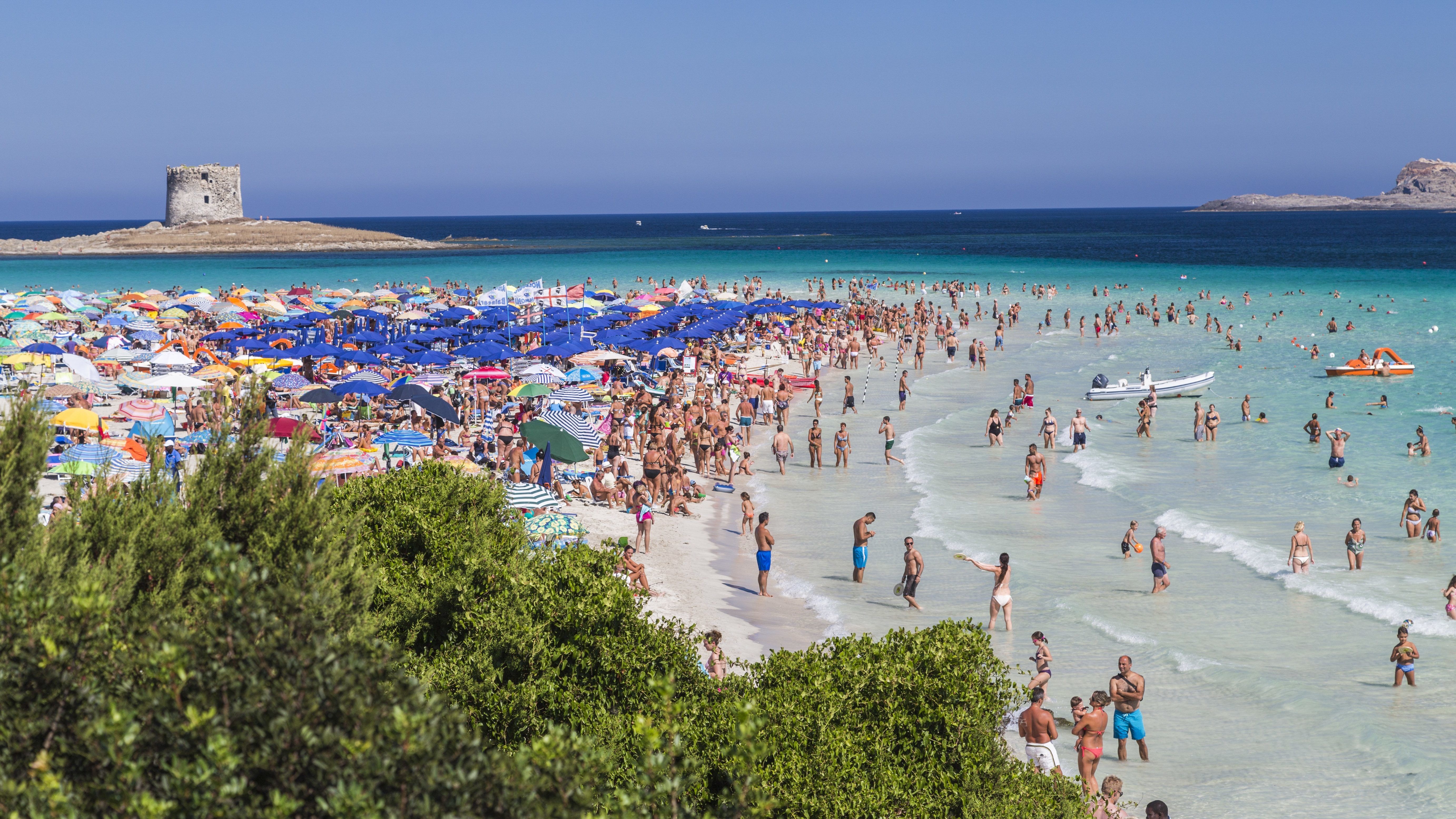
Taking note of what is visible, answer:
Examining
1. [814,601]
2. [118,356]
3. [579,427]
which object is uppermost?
[118,356]

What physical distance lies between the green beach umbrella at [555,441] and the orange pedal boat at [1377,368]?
2622 centimetres

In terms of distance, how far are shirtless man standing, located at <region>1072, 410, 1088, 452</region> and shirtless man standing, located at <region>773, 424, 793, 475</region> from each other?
6.76 meters

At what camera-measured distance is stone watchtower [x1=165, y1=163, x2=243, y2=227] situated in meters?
116

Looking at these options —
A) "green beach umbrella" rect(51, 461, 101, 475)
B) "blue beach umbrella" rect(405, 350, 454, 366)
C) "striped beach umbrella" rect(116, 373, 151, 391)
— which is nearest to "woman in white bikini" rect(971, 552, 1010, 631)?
"green beach umbrella" rect(51, 461, 101, 475)

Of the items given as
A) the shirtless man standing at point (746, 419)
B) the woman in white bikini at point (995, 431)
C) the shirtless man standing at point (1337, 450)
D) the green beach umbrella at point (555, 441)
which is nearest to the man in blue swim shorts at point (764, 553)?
the green beach umbrella at point (555, 441)

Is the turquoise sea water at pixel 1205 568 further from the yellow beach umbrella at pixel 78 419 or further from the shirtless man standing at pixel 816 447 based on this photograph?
the yellow beach umbrella at pixel 78 419

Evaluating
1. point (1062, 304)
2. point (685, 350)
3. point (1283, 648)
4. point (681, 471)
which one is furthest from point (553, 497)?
point (1062, 304)

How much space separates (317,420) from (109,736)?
22858mm

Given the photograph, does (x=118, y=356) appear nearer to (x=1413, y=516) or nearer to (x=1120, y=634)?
(x=1120, y=634)

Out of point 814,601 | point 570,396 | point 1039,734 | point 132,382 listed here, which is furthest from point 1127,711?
point 132,382

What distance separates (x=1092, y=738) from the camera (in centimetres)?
1017

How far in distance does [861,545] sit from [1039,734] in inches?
253

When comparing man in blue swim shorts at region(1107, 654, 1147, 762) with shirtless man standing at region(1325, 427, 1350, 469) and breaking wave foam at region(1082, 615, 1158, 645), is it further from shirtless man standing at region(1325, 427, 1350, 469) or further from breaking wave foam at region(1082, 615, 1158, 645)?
shirtless man standing at region(1325, 427, 1350, 469)

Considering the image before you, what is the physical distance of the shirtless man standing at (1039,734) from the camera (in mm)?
9695
